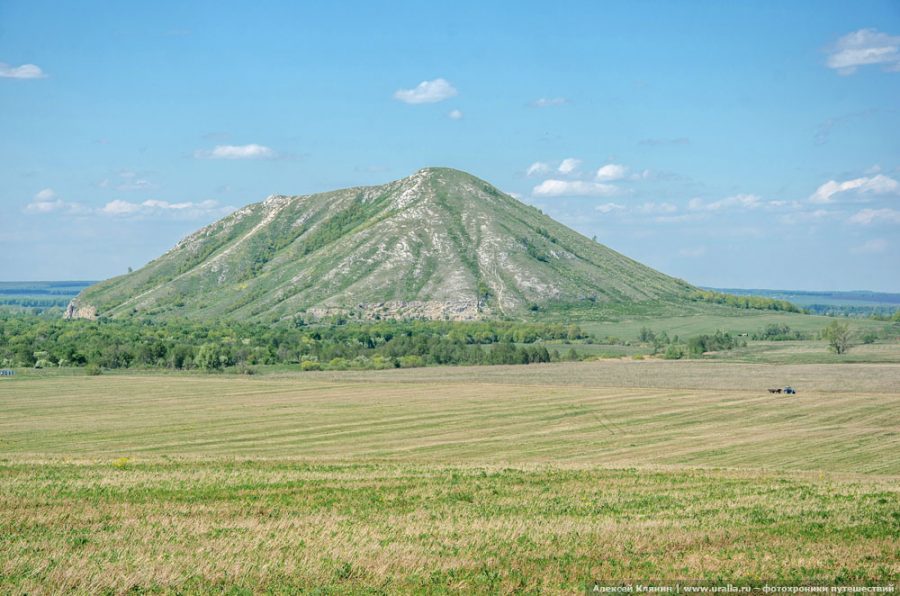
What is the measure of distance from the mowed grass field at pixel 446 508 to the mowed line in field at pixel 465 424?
0.49 metres

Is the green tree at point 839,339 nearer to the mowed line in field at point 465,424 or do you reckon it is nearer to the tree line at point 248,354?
the tree line at point 248,354

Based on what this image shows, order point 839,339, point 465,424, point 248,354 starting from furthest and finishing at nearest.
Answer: point 248,354, point 839,339, point 465,424

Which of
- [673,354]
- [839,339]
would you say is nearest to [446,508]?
[673,354]

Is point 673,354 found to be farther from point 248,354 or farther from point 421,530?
point 421,530

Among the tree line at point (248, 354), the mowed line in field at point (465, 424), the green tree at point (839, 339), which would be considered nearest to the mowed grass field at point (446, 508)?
the mowed line in field at point (465, 424)

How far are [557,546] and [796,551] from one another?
16.3 feet

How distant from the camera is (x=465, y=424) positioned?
7094cm

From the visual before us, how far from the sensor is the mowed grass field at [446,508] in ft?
58.4

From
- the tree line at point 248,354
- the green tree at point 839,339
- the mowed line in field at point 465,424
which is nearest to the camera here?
the mowed line in field at point 465,424

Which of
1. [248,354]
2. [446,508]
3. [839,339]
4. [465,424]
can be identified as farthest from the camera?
[248,354]

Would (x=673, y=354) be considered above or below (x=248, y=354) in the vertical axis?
above

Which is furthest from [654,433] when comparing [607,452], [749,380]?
[749,380]

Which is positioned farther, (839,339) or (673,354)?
(673,354)

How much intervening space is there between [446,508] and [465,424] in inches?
1786
